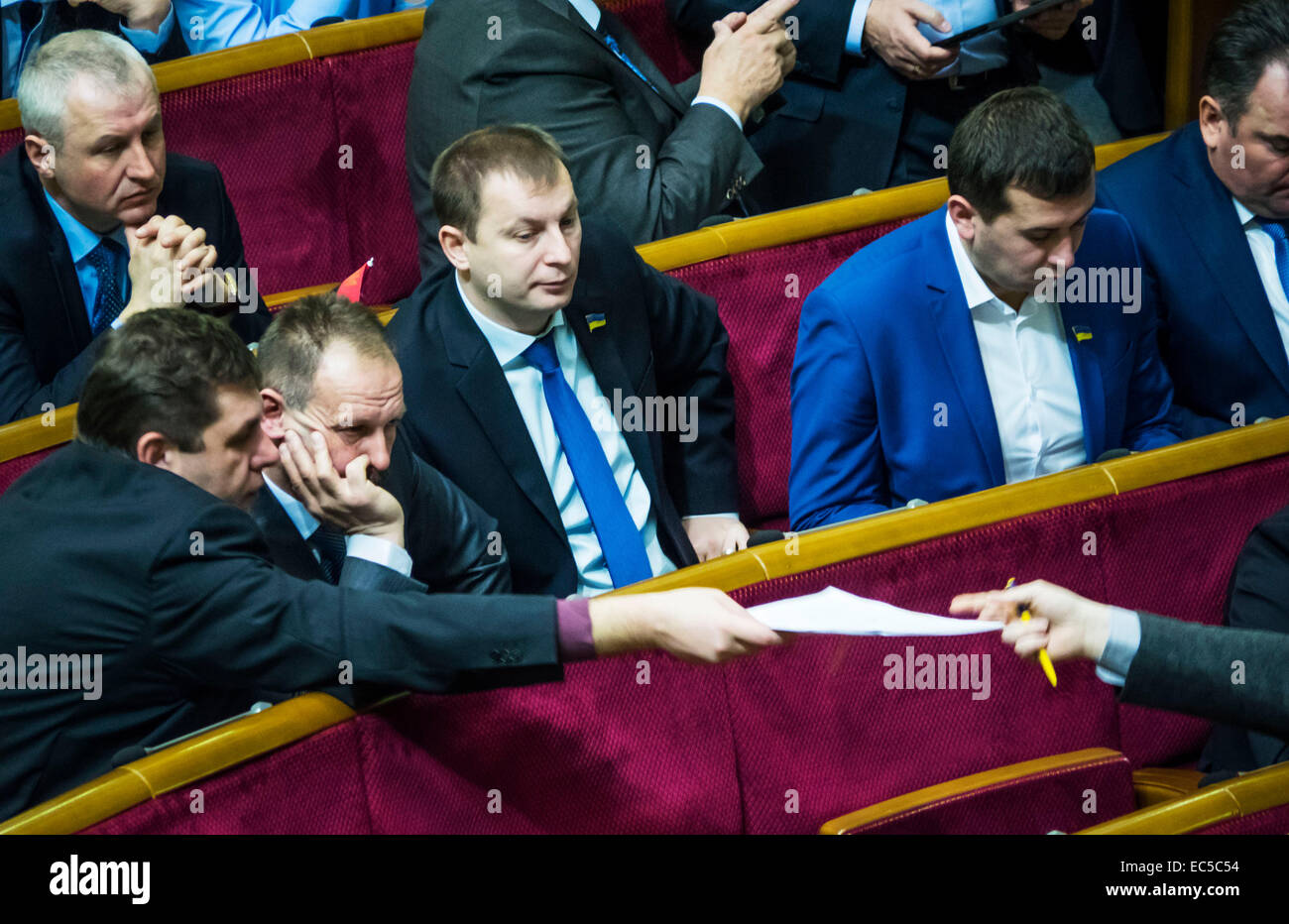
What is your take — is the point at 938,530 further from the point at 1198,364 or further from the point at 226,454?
the point at 1198,364

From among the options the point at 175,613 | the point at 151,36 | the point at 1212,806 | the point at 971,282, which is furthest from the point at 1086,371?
the point at 151,36

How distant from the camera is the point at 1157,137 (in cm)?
218

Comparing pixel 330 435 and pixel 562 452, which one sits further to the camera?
pixel 562 452

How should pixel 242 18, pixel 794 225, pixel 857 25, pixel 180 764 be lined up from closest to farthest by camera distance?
pixel 180 764
pixel 794 225
pixel 857 25
pixel 242 18

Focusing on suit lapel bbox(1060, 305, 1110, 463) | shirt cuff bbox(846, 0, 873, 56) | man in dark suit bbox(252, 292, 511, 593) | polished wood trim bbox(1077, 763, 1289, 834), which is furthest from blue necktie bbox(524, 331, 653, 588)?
shirt cuff bbox(846, 0, 873, 56)

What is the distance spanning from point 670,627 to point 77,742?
48 centimetres

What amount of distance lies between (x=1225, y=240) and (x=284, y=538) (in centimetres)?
122

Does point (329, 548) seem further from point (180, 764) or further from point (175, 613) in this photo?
point (180, 764)

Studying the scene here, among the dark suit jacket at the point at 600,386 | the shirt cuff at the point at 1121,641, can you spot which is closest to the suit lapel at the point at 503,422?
the dark suit jacket at the point at 600,386

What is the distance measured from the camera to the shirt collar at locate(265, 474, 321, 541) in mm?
1501

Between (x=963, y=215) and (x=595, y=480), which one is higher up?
(x=963, y=215)

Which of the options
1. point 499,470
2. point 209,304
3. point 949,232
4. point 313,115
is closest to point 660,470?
point 499,470

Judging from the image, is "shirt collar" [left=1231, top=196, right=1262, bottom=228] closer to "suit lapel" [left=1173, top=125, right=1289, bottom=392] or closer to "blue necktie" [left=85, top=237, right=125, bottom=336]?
"suit lapel" [left=1173, top=125, right=1289, bottom=392]

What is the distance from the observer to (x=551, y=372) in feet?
5.72
